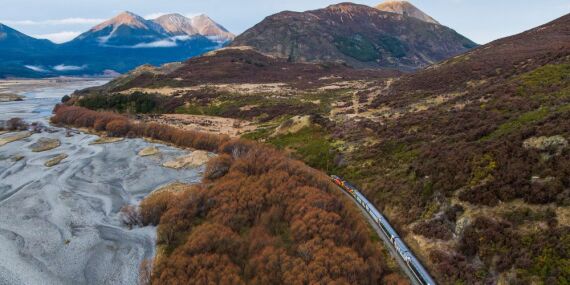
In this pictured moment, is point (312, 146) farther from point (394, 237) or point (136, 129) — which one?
point (136, 129)

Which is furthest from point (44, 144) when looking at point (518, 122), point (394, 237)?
point (518, 122)

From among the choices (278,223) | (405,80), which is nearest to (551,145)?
(278,223)

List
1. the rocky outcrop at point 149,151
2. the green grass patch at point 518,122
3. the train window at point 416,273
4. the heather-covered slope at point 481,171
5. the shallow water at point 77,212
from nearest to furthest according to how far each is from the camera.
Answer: the heather-covered slope at point 481,171
the train window at point 416,273
the shallow water at point 77,212
the green grass patch at point 518,122
the rocky outcrop at point 149,151

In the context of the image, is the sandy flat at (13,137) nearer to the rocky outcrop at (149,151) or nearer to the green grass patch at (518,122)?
the rocky outcrop at (149,151)

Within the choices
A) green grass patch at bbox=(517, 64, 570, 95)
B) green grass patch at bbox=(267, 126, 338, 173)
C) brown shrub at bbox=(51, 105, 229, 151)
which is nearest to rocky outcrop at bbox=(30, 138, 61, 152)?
brown shrub at bbox=(51, 105, 229, 151)

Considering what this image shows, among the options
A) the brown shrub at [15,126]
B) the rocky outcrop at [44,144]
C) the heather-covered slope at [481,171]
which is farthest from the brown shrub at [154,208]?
the brown shrub at [15,126]
